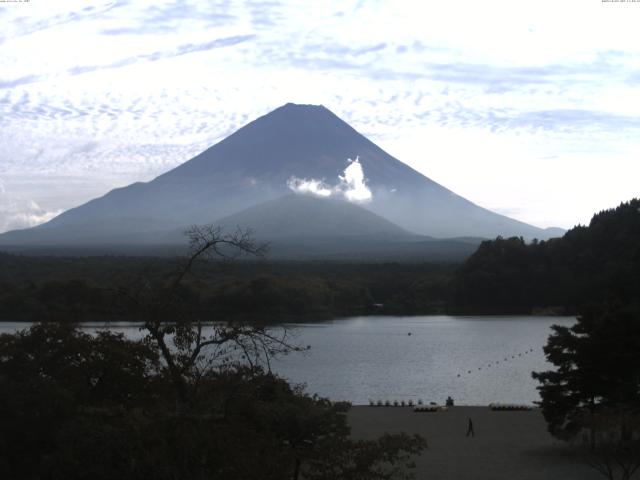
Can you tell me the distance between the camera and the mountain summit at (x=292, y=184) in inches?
6634

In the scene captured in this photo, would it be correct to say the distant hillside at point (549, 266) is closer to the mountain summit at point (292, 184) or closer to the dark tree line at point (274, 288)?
the dark tree line at point (274, 288)

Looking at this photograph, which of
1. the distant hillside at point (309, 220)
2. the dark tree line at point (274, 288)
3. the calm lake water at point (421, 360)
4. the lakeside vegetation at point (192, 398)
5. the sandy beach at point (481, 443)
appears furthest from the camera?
the distant hillside at point (309, 220)

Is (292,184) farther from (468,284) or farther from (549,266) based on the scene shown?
(549,266)

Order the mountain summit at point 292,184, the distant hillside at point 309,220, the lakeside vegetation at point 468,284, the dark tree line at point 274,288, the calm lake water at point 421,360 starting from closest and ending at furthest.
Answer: the calm lake water at point 421,360 < the dark tree line at point 274,288 < the lakeside vegetation at point 468,284 < the distant hillside at point 309,220 < the mountain summit at point 292,184

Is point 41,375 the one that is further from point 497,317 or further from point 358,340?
point 497,317

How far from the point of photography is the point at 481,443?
1631 centimetres

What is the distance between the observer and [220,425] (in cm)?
632

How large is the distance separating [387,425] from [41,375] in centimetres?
975

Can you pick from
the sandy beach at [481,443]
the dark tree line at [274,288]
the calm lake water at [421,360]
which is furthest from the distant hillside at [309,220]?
the sandy beach at [481,443]

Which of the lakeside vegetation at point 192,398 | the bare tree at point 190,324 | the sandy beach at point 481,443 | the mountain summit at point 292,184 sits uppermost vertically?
the mountain summit at point 292,184

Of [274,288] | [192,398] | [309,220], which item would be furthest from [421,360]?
[309,220]

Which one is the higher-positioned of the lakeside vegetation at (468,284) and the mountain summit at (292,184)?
the mountain summit at (292,184)

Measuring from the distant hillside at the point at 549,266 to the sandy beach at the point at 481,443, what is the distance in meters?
35.9

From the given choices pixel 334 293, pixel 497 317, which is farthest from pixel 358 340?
pixel 334 293
